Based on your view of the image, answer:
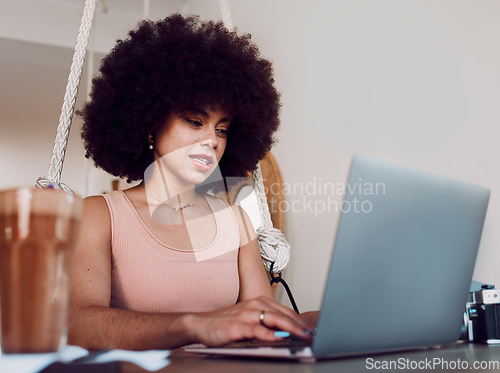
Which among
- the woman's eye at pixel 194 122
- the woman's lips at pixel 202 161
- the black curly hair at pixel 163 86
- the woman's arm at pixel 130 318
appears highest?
the black curly hair at pixel 163 86

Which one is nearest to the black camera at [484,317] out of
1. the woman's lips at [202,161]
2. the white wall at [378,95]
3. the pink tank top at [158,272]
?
the white wall at [378,95]

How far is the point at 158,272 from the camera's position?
109cm

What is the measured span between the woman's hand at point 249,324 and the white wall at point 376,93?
2.22ft

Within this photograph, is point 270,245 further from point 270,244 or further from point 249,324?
point 249,324

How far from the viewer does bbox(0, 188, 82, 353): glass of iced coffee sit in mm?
381

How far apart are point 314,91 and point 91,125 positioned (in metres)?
0.82

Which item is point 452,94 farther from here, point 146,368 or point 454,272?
point 146,368

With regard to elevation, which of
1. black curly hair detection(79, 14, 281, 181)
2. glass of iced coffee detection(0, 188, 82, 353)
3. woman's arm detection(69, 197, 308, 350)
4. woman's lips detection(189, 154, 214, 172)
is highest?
black curly hair detection(79, 14, 281, 181)

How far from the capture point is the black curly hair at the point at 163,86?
125 centimetres

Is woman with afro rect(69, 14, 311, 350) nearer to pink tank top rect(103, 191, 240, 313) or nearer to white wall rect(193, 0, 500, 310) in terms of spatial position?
pink tank top rect(103, 191, 240, 313)

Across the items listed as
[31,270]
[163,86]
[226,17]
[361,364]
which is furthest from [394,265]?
[226,17]

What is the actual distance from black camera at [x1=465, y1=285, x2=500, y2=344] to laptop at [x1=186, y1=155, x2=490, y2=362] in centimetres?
16

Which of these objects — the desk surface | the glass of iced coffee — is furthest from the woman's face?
the glass of iced coffee

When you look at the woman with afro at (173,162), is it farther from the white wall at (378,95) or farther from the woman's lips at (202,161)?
the white wall at (378,95)
